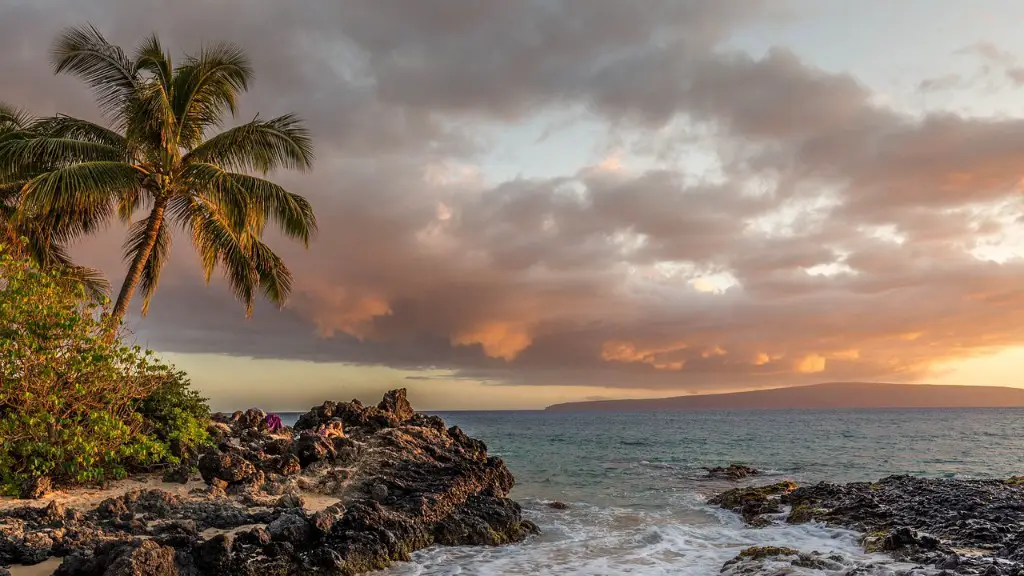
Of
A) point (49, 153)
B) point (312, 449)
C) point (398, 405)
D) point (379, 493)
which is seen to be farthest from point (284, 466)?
point (49, 153)

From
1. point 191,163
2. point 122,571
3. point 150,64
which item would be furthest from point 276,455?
point 150,64

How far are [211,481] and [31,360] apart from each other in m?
4.74

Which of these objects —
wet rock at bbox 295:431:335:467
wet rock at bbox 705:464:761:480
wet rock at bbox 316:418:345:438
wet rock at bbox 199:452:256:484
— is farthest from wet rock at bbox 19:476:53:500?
wet rock at bbox 705:464:761:480

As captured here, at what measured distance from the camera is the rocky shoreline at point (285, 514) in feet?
33.6

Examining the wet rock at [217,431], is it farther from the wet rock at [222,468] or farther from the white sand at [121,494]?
the wet rock at [222,468]

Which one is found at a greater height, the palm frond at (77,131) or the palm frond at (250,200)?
the palm frond at (77,131)

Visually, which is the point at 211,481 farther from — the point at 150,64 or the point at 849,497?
the point at 849,497

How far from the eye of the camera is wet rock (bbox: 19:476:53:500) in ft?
43.8

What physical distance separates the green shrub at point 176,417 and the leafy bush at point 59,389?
2.34 ft

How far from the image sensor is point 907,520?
47.2ft

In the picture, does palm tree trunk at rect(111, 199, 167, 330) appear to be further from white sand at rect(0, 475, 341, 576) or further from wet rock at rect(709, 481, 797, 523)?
wet rock at rect(709, 481, 797, 523)

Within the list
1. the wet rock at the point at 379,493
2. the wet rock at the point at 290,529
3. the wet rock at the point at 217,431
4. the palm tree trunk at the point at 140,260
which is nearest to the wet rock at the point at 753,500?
the wet rock at the point at 379,493

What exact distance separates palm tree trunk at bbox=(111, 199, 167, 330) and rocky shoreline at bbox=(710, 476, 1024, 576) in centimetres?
1813

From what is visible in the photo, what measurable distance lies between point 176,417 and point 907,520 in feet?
61.1
